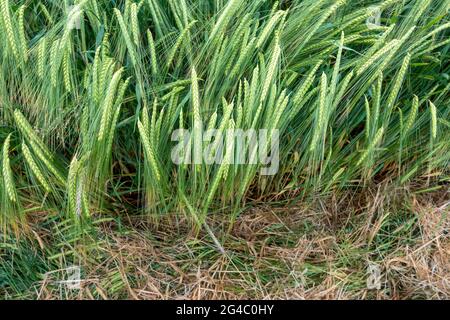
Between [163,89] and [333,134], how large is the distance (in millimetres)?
483

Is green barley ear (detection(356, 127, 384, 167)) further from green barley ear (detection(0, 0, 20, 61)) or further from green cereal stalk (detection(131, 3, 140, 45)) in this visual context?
green barley ear (detection(0, 0, 20, 61))

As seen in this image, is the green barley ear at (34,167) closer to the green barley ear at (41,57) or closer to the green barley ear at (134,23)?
the green barley ear at (41,57)

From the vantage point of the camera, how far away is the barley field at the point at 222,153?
1.57 metres

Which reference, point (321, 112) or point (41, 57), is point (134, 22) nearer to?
point (41, 57)

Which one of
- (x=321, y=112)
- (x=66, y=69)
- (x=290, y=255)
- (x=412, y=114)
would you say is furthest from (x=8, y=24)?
(x=412, y=114)

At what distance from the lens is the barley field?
1572 millimetres

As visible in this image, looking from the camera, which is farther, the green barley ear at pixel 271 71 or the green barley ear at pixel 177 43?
the green barley ear at pixel 177 43

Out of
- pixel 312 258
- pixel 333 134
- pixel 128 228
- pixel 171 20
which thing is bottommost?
pixel 312 258

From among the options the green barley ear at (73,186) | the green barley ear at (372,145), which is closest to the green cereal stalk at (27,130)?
the green barley ear at (73,186)

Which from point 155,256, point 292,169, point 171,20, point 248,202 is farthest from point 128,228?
point 171,20

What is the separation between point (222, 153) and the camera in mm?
1564

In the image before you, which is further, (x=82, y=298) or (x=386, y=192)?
(x=386, y=192)

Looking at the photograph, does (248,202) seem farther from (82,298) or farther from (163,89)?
(82,298)

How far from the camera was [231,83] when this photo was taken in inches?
65.4
